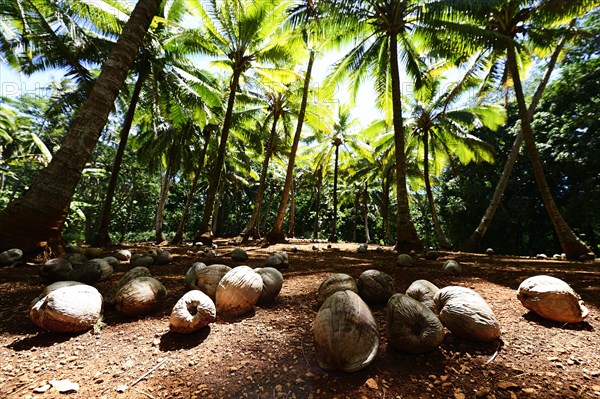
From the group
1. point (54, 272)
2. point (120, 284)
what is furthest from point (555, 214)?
point (54, 272)

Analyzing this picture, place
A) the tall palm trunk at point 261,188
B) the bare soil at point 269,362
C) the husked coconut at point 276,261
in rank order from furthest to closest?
the tall palm trunk at point 261,188 → the husked coconut at point 276,261 → the bare soil at point 269,362

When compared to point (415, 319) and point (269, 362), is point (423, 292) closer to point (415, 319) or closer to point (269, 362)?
point (415, 319)

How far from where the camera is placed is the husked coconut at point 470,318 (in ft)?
6.06

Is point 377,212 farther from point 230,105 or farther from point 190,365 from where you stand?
point 190,365

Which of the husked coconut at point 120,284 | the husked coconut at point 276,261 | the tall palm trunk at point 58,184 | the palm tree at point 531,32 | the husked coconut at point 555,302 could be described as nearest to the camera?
the husked coconut at point 555,302

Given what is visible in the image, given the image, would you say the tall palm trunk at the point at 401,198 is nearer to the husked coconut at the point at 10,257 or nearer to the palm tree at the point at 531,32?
the palm tree at the point at 531,32

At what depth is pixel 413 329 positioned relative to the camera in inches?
69.7

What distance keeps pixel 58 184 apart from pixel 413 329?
4.97 meters

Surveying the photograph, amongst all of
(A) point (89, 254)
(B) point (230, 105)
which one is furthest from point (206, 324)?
(B) point (230, 105)

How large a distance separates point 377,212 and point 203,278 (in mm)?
32650

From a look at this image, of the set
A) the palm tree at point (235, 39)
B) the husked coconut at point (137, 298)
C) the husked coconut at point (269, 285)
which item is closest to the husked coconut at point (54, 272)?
the husked coconut at point (137, 298)

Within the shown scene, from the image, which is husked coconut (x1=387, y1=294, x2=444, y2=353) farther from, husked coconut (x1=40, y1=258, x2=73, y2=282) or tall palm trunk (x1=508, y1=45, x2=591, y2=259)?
tall palm trunk (x1=508, y1=45, x2=591, y2=259)

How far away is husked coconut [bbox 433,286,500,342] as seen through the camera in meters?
1.85

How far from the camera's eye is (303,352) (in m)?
1.87
